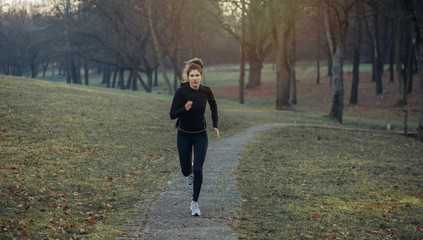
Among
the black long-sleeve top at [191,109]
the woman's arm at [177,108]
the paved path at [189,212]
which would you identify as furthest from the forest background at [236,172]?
the woman's arm at [177,108]

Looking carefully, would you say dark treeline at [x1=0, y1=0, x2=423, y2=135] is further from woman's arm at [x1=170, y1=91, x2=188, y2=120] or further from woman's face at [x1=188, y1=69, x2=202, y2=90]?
woman's arm at [x1=170, y1=91, x2=188, y2=120]

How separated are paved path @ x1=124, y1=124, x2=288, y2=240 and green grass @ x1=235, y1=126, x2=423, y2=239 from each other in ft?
0.94

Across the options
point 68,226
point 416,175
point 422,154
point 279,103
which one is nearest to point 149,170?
point 68,226

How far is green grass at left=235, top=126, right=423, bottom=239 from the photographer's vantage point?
7.45 m

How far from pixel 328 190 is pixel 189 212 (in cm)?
387

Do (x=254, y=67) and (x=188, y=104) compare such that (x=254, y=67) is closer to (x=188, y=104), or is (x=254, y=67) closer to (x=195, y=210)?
(x=195, y=210)

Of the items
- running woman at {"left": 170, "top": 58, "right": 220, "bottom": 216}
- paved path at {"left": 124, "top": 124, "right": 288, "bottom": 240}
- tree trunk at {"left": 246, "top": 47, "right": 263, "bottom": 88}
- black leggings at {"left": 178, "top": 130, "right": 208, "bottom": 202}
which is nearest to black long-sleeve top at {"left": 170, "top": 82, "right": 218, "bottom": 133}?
running woman at {"left": 170, "top": 58, "right": 220, "bottom": 216}

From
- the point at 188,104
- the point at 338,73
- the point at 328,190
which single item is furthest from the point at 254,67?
the point at 188,104

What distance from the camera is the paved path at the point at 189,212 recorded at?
22.1 ft

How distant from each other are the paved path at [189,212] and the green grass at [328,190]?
0.29 meters

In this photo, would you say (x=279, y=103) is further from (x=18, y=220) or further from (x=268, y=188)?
(x=18, y=220)

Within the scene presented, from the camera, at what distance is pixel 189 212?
781 centimetres

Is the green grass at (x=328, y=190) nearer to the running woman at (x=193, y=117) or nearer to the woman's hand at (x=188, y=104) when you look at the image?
the running woman at (x=193, y=117)

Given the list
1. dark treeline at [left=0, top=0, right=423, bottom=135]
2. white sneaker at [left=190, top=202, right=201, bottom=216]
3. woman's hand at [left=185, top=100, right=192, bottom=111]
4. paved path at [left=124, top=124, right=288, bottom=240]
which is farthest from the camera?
dark treeline at [left=0, top=0, right=423, bottom=135]
